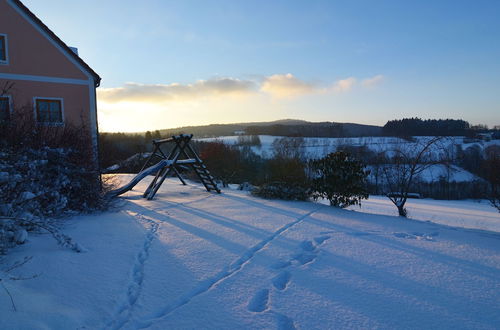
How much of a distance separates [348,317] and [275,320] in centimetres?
71

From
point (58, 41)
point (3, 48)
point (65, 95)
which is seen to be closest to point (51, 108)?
point (65, 95)

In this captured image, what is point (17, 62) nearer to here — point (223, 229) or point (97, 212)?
point (97, 212)

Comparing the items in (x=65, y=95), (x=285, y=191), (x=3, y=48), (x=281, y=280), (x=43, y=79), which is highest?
(x=3, y=48)

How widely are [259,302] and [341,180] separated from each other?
272 inches

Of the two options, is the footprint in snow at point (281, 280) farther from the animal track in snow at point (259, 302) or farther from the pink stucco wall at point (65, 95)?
the pink stucco wall at point (65, 95)

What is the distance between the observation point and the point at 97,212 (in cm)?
695

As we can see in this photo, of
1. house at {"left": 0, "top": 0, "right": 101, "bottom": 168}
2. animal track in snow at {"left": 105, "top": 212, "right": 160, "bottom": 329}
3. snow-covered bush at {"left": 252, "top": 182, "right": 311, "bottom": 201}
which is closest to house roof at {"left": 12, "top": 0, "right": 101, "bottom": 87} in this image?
house at {"left": 0, "top": 0, "right": 101, "bottom": 168}

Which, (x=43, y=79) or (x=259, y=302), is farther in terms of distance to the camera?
(x=43, y=79)

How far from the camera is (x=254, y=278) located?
3535 mm

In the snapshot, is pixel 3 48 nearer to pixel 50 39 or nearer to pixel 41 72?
pixel 41 72

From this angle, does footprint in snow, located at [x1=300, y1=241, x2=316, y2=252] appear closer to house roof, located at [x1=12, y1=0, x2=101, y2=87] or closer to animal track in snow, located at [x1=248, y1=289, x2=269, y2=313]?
animal track in snow, located at [x1=248, y1=289, x2=269, y2=313]

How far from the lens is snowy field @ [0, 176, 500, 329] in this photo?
266cm

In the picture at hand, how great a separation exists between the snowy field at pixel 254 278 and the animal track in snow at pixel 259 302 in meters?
0.01

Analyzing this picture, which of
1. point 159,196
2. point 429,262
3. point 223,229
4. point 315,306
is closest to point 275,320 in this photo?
point 315,306
